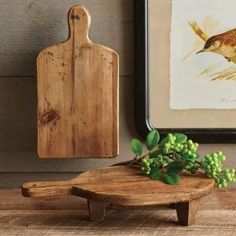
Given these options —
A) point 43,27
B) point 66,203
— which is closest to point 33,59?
point 43,27

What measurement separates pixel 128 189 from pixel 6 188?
322mm

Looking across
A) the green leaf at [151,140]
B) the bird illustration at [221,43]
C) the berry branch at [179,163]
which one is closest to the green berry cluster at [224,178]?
the berry branch at [179,163]

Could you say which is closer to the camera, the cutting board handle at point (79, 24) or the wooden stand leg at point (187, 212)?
the wooden stand leg at point (187, 212)

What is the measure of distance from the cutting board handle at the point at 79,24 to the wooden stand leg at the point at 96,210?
0.28 m

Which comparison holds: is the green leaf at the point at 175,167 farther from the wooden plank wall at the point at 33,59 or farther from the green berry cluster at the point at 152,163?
the wooden plank wall at the point at 33,59

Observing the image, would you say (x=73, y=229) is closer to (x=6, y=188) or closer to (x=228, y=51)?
(x=6, y=188)

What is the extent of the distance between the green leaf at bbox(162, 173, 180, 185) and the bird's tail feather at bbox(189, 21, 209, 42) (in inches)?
11.2

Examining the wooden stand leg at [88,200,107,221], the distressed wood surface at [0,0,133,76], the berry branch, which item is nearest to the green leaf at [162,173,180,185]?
the berry branch

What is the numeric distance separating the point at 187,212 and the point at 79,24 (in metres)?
0.36

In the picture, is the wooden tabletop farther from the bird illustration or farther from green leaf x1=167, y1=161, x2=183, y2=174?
the bird illustration

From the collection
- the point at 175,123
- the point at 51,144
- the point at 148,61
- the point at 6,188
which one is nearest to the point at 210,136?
the point at 175,123

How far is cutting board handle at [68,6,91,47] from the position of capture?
2.49ft

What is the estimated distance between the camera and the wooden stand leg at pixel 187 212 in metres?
0.63

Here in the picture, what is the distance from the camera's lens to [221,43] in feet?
2.64
